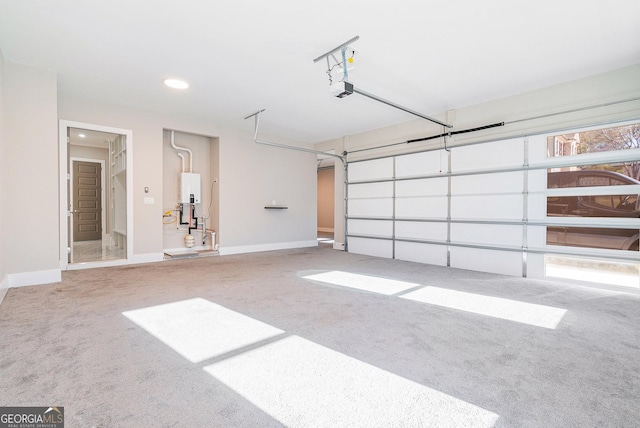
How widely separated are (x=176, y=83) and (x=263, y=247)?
13.8ft

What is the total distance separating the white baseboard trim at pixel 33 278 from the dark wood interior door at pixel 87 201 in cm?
584

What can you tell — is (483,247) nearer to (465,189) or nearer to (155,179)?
(465,189)

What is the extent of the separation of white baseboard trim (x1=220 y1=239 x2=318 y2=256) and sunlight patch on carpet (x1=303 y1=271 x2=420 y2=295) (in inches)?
116

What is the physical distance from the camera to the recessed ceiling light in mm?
4481

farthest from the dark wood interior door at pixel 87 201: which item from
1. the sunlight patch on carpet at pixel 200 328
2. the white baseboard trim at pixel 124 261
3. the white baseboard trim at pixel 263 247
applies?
the sunlight patch on carpet at pixel 200 328

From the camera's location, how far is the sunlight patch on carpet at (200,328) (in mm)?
2238

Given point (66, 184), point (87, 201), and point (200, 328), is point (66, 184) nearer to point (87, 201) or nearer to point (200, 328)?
point (200, 328)

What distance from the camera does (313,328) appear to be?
103 inches

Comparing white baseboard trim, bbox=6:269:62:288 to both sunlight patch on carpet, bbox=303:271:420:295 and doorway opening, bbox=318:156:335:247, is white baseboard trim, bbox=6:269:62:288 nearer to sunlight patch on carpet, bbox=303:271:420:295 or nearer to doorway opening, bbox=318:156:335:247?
sunlight patch on carpet, bbox=303:271:420:295

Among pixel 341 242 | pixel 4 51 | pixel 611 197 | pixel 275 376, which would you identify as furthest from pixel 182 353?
pixel 341 242

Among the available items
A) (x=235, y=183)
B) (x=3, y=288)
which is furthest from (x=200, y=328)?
(x=235, y=183)

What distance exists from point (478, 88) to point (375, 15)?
104 inches

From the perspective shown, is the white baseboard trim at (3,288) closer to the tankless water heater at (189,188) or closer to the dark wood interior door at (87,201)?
the tankless water heater at (189,188)

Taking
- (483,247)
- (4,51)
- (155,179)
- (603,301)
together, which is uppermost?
(4,51)
